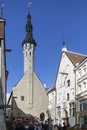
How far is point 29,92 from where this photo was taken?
7719 centimetres

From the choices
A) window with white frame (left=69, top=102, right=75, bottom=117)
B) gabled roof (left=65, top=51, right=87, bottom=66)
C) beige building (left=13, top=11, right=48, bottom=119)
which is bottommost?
window with white frame (left=69, top=102, right=75, bottom=117)

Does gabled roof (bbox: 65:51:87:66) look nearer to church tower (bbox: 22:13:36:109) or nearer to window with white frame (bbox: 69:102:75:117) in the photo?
window with white frame (bbox: 69:102:75:117)

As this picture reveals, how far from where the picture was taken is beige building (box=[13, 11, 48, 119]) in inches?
2968

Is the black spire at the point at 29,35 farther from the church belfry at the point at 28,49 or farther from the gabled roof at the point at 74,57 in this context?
the gabled roof at the point at 74,57

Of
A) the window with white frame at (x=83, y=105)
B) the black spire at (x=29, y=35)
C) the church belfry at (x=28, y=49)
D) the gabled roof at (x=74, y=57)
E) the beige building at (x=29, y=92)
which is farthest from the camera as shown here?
the black spire at (x=29, y=35)

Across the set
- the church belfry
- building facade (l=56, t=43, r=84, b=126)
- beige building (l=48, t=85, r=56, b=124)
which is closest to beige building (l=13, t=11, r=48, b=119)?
the church belfry

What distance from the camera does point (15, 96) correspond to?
75.1 m

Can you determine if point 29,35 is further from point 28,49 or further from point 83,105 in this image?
point 83,105

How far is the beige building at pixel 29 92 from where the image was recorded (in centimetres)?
7538

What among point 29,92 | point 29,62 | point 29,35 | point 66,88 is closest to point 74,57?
point 66,88

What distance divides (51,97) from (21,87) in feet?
28.2

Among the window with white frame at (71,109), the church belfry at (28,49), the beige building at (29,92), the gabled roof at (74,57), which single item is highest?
the church belfry at (28,49)

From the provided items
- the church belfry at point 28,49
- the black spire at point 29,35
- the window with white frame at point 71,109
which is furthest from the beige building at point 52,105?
the black spire at point 29,35

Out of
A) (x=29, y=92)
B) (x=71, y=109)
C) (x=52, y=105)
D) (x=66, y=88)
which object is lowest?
(x=71, y=109)
